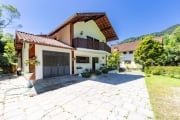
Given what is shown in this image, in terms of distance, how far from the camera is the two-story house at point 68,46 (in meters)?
10.6

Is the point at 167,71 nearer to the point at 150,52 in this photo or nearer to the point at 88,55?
the point at 150,52

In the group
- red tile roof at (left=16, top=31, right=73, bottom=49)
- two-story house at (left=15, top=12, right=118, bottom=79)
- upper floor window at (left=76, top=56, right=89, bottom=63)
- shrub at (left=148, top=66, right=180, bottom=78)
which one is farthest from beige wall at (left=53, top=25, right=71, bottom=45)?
shrub at (left=148, top=66, right=180, bottom=78)

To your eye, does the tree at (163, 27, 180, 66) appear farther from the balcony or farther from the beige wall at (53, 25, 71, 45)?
the beige wall at (53, 25, 71, 45)

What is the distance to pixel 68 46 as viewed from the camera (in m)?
12.8

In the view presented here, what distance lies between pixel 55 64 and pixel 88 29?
270 inches

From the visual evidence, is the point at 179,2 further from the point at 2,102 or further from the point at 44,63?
the point at 2,102

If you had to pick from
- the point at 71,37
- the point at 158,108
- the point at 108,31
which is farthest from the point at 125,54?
the point at 158,108

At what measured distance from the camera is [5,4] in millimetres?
21562

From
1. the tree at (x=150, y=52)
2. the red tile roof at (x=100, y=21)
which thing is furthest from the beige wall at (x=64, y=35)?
the tree at (x=150, y=52)

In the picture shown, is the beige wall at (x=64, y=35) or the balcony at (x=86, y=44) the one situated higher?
the beige wall at (x=64, y=35)

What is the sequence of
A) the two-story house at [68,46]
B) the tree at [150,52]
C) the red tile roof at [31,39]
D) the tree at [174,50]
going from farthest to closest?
the tree at [150,52], the tree at [174,50], the two-story house at [68,46], the red tile roof at [31,39]

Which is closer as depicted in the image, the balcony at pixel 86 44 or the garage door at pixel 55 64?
the garage door at pixel 55 64

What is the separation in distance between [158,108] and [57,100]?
12.6 ft

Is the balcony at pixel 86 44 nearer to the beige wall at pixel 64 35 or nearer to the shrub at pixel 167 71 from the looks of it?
the beige wall at pixel 64 35
